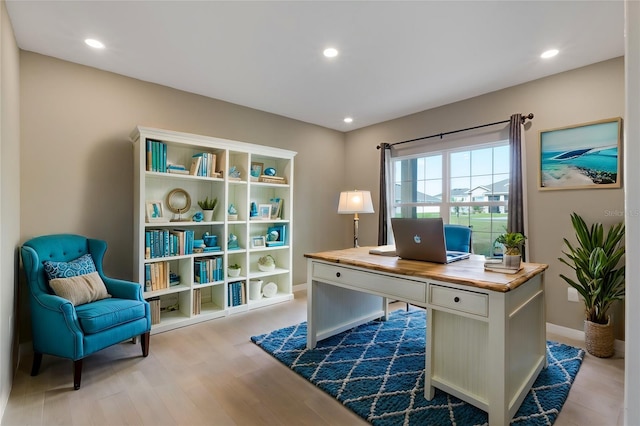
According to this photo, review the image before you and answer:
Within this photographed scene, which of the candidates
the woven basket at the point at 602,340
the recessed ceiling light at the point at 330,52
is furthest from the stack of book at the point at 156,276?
the woven basket at the point at 602,340

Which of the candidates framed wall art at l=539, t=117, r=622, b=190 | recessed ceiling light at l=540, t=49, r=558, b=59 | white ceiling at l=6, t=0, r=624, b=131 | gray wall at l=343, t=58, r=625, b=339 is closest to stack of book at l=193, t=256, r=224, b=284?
white ceiling at l=6, t=0, r=624, b=131

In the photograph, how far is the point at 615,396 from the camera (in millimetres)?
2037

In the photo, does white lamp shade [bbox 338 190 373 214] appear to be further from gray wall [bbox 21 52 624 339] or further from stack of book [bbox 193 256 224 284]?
stack of book [bbox 193 256 224 284]

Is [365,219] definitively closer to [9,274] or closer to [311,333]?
[311,333]

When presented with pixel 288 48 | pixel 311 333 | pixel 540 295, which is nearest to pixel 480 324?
pixel 540 295

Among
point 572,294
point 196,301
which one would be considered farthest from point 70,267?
point 572,294

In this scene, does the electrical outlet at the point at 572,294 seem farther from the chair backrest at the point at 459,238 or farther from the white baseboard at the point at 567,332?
the chair backrest at the point at 459,238

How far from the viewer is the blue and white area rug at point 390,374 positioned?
1.86 m

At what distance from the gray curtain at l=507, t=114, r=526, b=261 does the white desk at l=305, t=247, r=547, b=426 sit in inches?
45.1

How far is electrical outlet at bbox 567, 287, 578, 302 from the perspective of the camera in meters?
2.98

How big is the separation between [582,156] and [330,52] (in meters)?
2.43

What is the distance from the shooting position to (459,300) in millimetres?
1784

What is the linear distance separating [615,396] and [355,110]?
139 inches

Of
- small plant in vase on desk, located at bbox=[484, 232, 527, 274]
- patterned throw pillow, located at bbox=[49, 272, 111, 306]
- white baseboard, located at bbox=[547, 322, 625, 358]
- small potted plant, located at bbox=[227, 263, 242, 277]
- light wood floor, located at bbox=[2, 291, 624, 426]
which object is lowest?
light wood floor, located at bbox=[2, 291, 624, 426]
